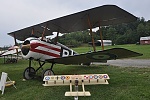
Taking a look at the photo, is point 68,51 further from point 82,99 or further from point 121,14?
point 82,99

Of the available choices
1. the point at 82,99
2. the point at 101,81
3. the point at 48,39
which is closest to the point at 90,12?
the point at 48,39

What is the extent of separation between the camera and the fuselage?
26.6 feet

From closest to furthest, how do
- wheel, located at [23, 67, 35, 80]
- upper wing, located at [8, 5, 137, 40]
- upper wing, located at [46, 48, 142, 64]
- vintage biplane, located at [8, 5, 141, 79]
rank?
upper wing, located at [46, 48, 142, 64]
upper wing, located at [8, 5, 137, 40]
vintage biplane, located at [8, 5, 141, 79]
wheel, located at [23, 67, 35, 80]

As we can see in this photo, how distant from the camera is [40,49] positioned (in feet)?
27.3

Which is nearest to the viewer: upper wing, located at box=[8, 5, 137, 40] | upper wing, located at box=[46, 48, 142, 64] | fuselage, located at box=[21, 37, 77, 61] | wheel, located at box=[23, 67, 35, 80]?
upper wing, located at box=[46, 48, 142, 64]

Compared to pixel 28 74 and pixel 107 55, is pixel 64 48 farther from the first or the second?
pixel 107 55

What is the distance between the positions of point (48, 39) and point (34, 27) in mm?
1664

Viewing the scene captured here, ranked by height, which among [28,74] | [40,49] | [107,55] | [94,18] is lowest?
[28,74]

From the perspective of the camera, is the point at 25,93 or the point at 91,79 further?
the point at 25,93

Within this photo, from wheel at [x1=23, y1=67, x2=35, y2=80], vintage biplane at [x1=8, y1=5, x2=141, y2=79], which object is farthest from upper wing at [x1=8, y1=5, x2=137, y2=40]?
wheel at [x1=23, y1=67, x2=35, y2=80]

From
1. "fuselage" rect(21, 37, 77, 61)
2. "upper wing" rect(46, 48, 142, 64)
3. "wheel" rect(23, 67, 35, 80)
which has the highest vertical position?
"fuselage" rect(21, 37, 77, 61)

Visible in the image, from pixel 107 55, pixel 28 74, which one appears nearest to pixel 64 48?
pixel 28 74

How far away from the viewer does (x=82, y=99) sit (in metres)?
5.38

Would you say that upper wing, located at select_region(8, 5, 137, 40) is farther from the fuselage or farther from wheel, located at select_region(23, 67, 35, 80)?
wheel, located at select_region(23, 67, 35, 80)
